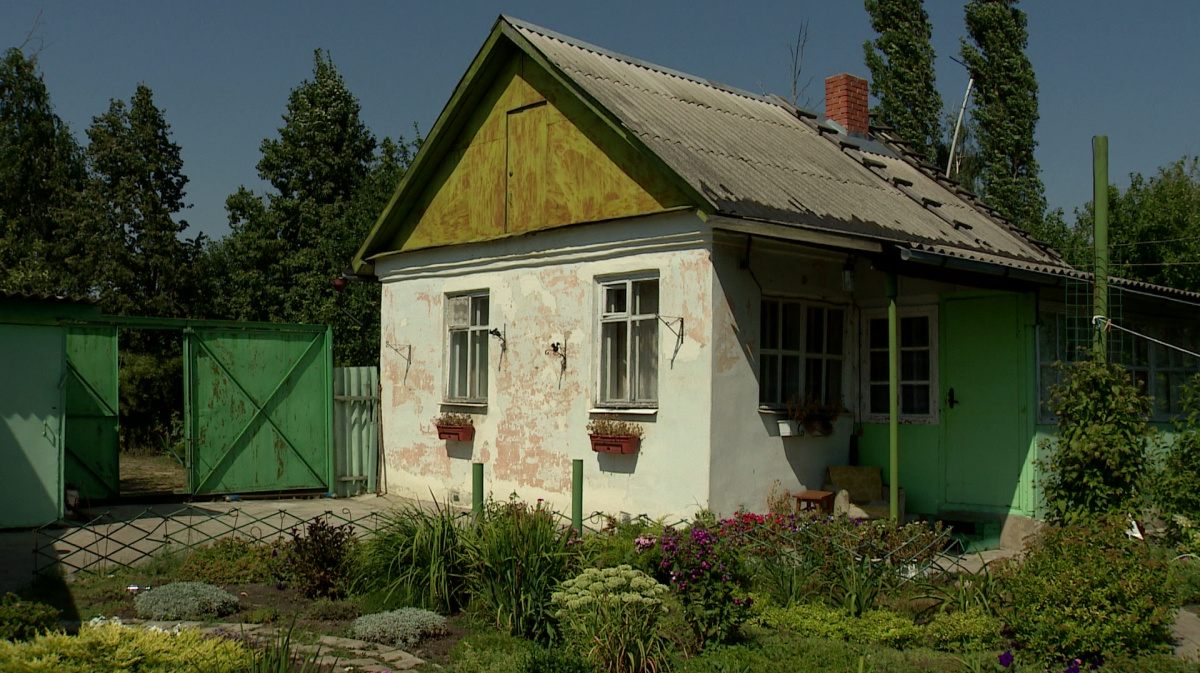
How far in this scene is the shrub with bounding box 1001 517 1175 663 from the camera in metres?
6.32

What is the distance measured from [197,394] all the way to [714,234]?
7.20m

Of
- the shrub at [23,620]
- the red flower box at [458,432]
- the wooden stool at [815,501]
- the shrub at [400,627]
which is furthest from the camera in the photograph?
the red flower box at [458,432]

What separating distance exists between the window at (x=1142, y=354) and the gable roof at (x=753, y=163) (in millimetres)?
784

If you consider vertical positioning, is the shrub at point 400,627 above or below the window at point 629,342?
below

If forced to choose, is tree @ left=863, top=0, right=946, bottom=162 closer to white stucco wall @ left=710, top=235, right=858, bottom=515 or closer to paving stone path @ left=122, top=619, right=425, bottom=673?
white stucco wall @ left=710, top=235, right=858, bottom=515

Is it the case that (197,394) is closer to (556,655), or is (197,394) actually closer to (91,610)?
(91,610)

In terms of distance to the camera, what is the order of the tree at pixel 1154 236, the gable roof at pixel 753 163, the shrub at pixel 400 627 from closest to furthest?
the shrub at pixel 400 627
the gable roof at pixel 753 163
the tree at pixel 1154 236

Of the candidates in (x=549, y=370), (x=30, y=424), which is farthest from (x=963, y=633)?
(x=30, y=424)

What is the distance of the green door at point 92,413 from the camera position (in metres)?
12.5

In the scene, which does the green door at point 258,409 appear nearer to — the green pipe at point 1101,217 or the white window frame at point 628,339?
the white window frame at point 628,339

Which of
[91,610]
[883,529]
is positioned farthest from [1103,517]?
[91,610]

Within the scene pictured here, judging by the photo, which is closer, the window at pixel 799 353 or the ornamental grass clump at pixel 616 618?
the ornamental grass clump at pixel 616 618

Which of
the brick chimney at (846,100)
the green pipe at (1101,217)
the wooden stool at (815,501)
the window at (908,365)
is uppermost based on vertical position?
the brick chimney at (846,100)

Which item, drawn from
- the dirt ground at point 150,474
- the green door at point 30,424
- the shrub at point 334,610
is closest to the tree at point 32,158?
the dirt ground at point 150,474
